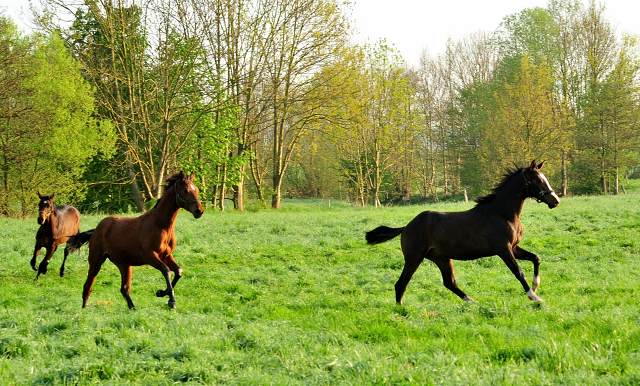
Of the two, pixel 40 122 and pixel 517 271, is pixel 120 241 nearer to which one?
pixel 517 271

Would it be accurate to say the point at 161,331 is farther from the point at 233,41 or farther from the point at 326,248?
the point at 233,41

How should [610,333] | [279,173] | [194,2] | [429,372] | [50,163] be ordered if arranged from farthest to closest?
[279,173], [194,2], [50,163], [610,333], [429,372]

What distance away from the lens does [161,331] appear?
689 cm

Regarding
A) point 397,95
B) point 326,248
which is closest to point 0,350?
point 326,248

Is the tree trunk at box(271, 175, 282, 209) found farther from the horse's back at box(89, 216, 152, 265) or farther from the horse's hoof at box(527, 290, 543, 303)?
the horse's hoof at box(527, 290, 543, 303)

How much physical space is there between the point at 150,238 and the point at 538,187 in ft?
23.4

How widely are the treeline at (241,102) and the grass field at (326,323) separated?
14391 mm

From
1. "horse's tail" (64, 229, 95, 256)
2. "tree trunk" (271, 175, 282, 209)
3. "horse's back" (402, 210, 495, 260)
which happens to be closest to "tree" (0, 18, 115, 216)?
"tree trunk" (271, 175, 282, 209)

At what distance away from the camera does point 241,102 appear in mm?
38375

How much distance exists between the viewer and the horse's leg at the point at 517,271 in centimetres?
895

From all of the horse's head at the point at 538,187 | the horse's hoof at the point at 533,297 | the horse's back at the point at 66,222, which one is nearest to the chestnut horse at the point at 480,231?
the horse's head at the point at 538,187

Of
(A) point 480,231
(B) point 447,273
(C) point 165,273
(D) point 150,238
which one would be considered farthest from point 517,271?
(D) point 150,238

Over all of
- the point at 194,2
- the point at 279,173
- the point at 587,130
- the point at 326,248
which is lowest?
the point at 326,248

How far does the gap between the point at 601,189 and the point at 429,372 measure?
5103 cm
